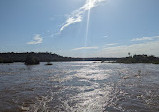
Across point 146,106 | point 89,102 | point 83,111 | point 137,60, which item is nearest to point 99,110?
point 83,111

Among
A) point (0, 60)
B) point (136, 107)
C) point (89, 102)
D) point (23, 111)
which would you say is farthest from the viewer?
point (0, 60)

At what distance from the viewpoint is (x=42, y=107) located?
893 centimetres

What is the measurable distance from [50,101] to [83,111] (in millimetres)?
2988

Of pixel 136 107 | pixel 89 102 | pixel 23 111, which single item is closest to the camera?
pixel 23 111

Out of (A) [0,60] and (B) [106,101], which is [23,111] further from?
(A) [0,60]

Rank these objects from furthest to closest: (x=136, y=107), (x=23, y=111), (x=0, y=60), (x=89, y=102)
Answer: (x=0, y=60)
(x=89, y=102)
(x=136, y=107)
(x=23, y=111)

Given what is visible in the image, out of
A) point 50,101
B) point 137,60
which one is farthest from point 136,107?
point 137,60

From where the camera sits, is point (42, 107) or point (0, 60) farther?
point (0, 60)

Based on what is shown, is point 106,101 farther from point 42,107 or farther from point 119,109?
point 42,107

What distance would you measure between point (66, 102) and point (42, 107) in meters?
1.71

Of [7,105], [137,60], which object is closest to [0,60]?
[137,60]

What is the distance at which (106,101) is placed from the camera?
33.4 ft

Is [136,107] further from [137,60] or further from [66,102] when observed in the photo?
[137,60]

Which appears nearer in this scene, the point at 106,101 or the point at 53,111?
the point at 53,111
